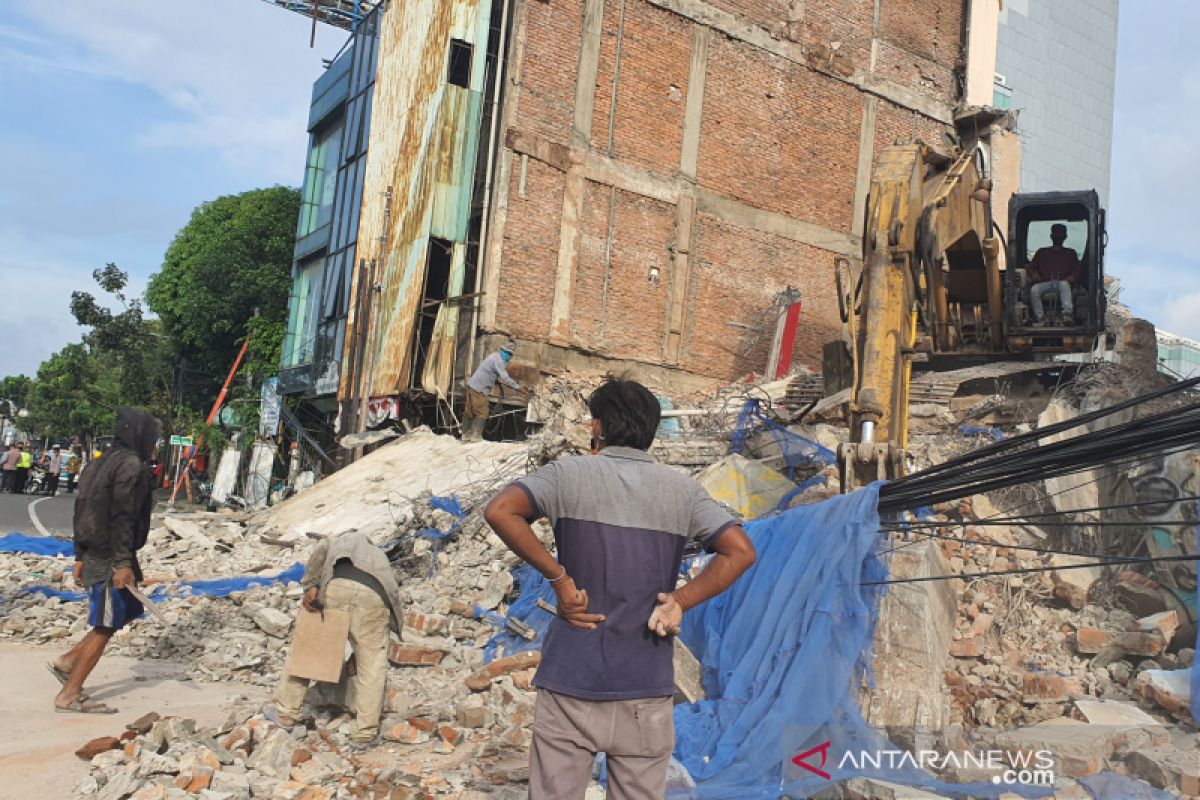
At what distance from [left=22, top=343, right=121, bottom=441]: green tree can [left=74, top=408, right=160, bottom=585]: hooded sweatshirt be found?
120 ft

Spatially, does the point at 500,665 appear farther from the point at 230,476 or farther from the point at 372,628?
the point at 230,476

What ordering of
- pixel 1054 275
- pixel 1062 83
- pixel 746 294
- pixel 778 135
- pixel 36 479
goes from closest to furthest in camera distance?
pixel 1054 275 → pixel 746 294 → pixel 778 135 → pixel 36 479 → pixel 1062 83

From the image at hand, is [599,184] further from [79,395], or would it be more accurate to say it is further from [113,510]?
[79,395]

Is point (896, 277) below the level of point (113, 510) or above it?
above

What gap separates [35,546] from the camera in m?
12.1

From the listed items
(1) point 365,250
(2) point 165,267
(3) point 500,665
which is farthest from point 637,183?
(2) point 165,267

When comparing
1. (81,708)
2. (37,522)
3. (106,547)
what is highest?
(106,547)

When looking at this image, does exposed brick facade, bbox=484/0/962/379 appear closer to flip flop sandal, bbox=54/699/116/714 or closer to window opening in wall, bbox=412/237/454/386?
window opening in wall, bbox=412/237/454/386

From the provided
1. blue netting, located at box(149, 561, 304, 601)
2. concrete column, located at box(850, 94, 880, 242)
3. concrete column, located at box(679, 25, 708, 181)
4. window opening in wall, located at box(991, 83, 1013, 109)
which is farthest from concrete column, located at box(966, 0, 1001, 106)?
blue netting, located at box(149, 561, 304, 601)

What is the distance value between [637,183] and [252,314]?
58.7ft

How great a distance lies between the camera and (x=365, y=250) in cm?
2130

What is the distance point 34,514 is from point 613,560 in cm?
2002

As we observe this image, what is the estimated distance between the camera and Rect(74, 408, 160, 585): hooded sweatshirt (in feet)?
21.2

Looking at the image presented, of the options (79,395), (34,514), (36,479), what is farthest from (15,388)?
(34,514)
